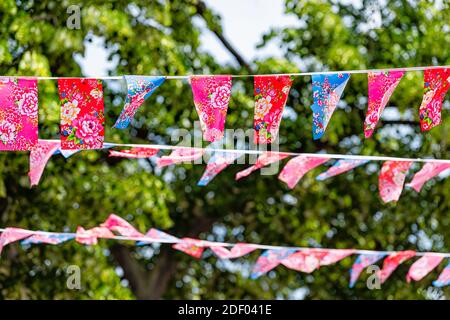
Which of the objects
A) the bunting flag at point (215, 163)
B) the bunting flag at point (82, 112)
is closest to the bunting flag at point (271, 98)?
the bunting flag at point (82, 112)

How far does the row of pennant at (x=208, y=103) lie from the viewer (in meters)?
5.73

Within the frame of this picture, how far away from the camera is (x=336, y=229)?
11.6 m

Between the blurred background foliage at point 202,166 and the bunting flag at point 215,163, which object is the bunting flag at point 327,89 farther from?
the blurred background foliage at point 202,166

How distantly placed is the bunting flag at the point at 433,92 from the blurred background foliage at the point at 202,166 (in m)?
3.37

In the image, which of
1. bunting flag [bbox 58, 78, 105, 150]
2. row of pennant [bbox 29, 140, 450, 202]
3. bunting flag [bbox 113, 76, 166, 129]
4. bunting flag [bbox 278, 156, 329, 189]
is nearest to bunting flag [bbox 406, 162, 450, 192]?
row of pennant [bbox 29, 140, 450, 202]

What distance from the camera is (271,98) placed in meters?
5.91

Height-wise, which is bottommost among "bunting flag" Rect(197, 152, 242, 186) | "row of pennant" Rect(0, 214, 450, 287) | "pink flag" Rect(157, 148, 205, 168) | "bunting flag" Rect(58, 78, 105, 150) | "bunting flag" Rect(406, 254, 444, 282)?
"bunting flag" Rect(406, 254, 444, 282)

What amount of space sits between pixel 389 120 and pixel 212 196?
1.93m

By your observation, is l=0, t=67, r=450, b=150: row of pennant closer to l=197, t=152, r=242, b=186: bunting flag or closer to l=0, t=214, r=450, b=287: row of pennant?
l=197, t=152, r=242, b=186: bunting flag

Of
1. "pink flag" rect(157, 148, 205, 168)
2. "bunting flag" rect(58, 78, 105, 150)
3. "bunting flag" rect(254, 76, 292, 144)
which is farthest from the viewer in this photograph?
"pink flag" rect(157, 148, 205, 168)

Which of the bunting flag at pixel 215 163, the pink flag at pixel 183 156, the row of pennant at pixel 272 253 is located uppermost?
the pink flag at pixel 183 156

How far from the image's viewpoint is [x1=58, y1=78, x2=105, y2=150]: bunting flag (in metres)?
6.02
